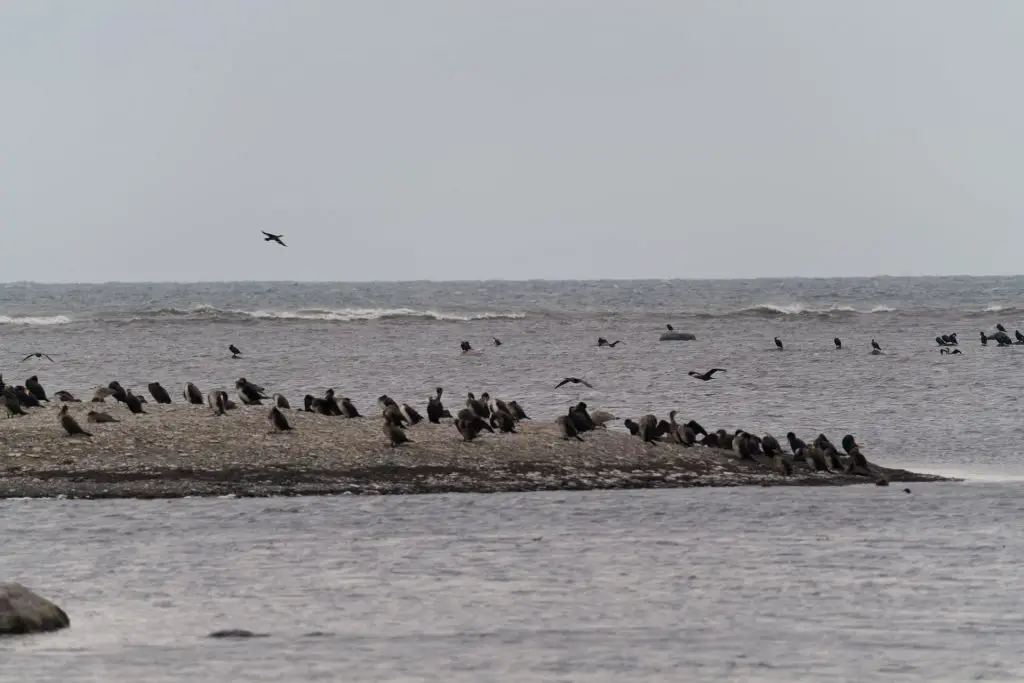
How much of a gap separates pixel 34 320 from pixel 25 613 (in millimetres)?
75725

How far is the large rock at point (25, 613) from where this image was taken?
12.2 metres

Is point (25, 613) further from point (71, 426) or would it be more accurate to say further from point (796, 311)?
point (796, 311)

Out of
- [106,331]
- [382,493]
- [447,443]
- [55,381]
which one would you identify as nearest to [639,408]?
[447,443]

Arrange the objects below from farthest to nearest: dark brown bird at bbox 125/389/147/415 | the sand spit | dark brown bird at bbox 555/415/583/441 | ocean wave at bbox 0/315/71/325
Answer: ocean wave at bbox 0/315/71/325
dark brown bird at bbox 125/389/147/415
dark brown bird at bbox 555/415/583/441
the sand spit

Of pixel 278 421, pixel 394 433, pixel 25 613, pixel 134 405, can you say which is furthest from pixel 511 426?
pixel 25 613

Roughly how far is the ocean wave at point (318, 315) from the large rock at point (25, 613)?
68773 mm

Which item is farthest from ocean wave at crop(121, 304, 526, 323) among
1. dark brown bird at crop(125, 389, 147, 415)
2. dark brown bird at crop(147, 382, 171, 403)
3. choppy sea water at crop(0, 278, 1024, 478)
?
dark brown bird at crop(125, 389, 147, 415)

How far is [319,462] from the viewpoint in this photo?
2064 cm

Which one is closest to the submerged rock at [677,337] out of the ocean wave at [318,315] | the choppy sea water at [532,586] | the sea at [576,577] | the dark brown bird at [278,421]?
the ocean wave at [318,315]

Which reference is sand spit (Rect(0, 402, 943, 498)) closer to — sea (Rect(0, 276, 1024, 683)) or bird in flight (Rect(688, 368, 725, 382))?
sea (Rect(0, 276, 1024, 683))

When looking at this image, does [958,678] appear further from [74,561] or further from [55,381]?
[55,381]

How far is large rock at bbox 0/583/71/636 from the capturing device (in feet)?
40.0

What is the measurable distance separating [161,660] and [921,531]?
9.07m

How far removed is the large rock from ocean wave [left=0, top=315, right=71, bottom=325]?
70.7 metres
